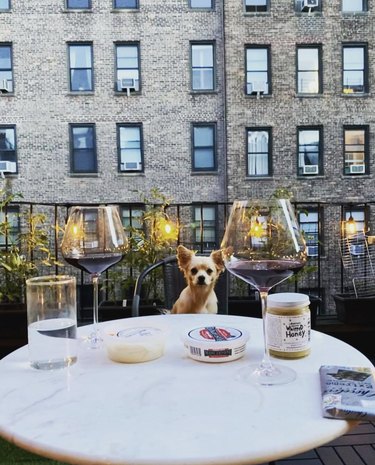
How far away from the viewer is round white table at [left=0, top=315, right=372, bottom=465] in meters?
0.54

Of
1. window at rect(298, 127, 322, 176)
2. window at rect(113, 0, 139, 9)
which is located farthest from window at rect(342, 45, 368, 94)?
window at rect(113, 0, 139, 9)

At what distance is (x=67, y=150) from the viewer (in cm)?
1062

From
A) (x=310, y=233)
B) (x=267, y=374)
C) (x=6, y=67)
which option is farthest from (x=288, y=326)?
(x=6, y=67)

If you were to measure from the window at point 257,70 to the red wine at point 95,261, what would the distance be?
33.2ft

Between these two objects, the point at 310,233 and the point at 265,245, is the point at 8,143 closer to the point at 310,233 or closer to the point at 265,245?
the point at 310,233

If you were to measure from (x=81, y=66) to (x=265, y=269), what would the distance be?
11.0m

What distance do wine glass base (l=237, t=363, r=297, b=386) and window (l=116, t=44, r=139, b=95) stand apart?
10.5 m

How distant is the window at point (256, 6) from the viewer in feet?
34.1

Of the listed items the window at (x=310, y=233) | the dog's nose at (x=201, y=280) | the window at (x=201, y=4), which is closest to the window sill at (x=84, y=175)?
the window at (x=201, y=4)

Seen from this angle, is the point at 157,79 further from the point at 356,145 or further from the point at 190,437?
the point at 190,437

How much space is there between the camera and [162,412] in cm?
64

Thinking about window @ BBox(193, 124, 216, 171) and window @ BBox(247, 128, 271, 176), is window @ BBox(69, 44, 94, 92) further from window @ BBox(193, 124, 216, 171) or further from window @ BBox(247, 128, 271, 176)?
window @ BBox(247, 128, 271, 176)

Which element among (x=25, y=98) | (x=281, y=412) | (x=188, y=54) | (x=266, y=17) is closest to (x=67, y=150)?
(x=25, y=98)

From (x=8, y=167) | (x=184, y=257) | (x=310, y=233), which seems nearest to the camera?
(x=184, y=257)
